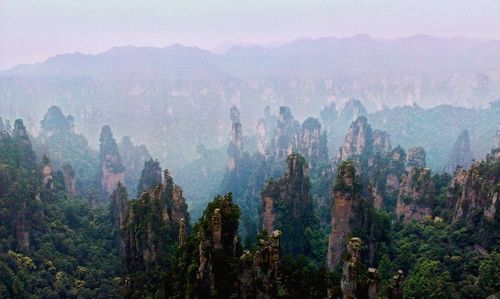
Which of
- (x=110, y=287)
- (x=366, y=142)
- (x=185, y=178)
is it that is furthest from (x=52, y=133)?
(x=110, y=287)

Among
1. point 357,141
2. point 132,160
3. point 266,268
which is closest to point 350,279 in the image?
point 266,268

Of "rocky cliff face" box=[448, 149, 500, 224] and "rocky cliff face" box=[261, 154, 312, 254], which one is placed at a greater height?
"rocky cliff face" box=[448, 149, 500, 224]

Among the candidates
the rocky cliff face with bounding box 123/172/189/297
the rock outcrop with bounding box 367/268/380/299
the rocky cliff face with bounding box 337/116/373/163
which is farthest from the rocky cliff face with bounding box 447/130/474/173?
the rock outcrop with bounding box 367/268/380/299

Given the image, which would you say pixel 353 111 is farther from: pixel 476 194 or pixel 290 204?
pixel 476 194

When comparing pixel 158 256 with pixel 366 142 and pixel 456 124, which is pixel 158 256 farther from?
pixel 456 124

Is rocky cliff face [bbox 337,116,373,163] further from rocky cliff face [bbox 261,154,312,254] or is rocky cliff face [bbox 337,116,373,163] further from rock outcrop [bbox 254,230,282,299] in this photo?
rock outcrop [bbox 254,230,282,299]
